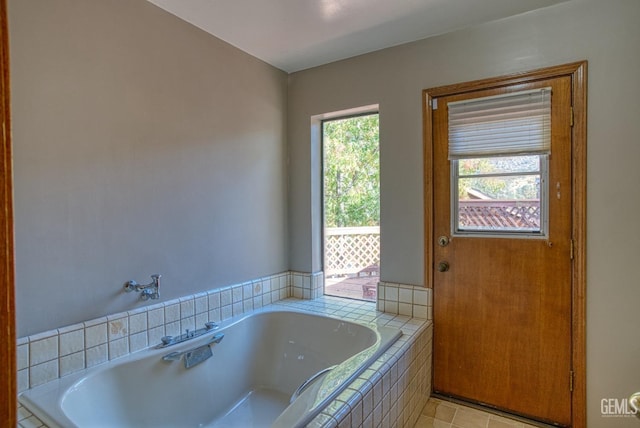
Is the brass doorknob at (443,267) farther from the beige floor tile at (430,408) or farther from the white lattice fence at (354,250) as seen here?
the white lattice fence at (354,250)

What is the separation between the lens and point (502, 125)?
1934 millimetres

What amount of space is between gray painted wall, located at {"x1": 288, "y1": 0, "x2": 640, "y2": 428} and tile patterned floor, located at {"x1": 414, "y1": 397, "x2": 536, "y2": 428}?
1.43 feet

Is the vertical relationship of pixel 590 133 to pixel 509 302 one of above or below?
above

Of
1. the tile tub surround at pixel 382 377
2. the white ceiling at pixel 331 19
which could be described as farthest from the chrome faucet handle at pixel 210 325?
the white ceiling at pixel 331 19

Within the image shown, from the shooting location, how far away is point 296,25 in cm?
196

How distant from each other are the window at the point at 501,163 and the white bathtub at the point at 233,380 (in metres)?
0.88

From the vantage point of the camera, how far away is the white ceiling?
1757 mm

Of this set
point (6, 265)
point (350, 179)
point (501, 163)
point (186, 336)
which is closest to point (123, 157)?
point (186, 336)

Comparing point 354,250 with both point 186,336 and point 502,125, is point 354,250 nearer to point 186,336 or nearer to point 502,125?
point 502,125

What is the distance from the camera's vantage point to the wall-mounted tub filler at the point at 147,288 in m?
1.65

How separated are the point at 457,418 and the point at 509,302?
28.9 inches

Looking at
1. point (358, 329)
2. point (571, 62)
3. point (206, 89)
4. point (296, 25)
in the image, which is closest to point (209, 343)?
point (358, 329)

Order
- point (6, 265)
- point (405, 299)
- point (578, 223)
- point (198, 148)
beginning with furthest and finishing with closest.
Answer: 1. point (405, 299)
2. point (198, 148)
3. point (578, 223)
4. point (6, 265)

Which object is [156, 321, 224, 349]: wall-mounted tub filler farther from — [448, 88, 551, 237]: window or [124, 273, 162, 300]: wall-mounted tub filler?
[448, 88, 551, 237]: window
